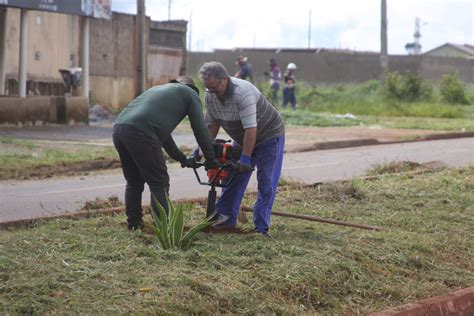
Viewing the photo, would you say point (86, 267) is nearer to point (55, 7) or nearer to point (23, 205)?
point (23, 205)

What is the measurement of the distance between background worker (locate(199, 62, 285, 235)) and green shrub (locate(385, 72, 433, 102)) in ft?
96.1

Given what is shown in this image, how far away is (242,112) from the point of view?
8.01 meters

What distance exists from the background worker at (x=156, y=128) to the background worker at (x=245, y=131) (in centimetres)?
24

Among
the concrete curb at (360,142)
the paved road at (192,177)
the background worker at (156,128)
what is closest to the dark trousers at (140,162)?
the background worker at (156,128)

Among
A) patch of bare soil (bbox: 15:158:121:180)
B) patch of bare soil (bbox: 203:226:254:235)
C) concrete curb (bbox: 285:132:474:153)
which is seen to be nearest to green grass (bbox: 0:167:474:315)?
patch of bare soil (bbox: 203:226:254:235)

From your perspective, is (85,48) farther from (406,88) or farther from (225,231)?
(225,231)

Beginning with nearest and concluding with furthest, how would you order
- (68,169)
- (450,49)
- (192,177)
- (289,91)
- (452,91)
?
(192,177) → (68,169) → (289,91) → (452,91) → (450,49)

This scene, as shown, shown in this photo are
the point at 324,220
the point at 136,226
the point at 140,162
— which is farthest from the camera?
the point at 324,220

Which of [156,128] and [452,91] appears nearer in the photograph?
[156,128]

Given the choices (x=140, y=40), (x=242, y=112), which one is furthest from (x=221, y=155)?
(x=140, y=40)

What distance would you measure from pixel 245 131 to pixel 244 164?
28 centimetres

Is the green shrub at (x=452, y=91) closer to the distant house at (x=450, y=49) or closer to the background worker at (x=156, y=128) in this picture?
the background worker at (x=156, y=128)

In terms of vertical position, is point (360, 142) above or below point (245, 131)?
below

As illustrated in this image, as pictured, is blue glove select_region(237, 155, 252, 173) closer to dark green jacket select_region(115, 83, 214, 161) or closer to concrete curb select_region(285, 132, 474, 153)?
dark green jacket select_region(115, 83, 214, 161)
